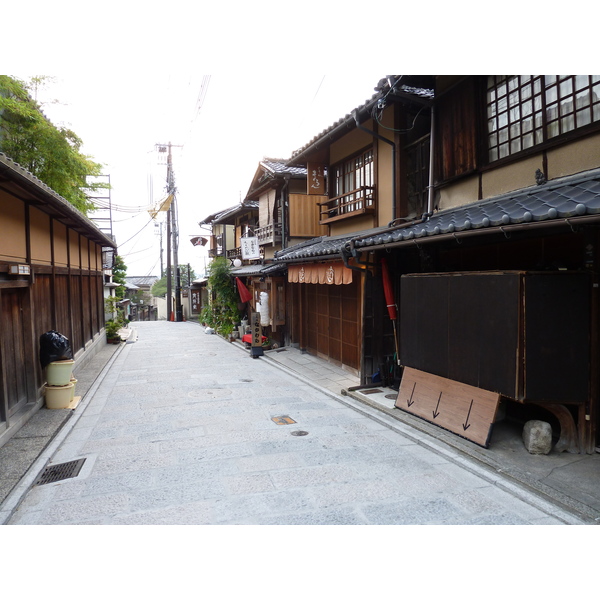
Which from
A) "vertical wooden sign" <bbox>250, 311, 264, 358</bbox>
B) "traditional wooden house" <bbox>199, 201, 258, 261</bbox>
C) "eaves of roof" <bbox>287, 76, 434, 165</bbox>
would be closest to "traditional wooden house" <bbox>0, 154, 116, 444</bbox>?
"vertical wooden sign" <bbox>250, 311, 264, 358</bbox>

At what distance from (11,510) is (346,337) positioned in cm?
964

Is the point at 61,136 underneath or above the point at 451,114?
above

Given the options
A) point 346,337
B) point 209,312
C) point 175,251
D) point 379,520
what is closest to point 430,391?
point 379,520

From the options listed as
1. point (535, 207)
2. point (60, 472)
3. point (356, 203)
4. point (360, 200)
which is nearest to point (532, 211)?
point (535, 207)

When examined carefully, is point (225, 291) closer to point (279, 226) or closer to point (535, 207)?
point (279, 226)

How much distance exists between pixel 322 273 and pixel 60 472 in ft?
27.2

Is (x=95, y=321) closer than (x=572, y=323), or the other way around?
(x=572, y=323)

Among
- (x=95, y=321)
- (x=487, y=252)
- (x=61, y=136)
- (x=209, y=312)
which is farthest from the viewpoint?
(x=209, y=312)

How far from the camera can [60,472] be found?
649 centimetres

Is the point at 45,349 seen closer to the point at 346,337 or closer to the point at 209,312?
the point at 346,337

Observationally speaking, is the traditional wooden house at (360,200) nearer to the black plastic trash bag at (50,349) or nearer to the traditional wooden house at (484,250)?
the traditional wooden house at (484,250)

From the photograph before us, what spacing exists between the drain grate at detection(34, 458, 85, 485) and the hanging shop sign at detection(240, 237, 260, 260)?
52.1 feet

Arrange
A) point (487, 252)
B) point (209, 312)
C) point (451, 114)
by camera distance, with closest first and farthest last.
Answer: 1. point (487, 252)
2. point (451, 114)
3. point (209, 312)

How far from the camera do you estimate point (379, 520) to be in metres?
4.96
